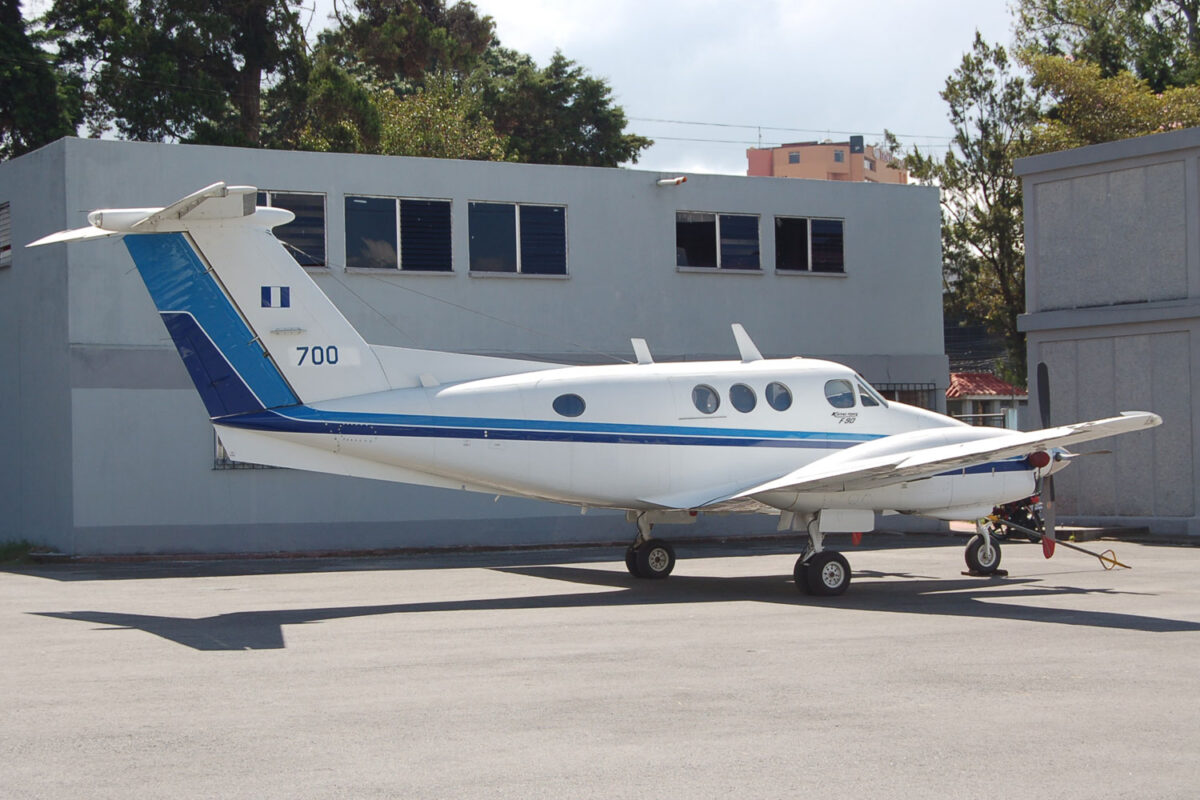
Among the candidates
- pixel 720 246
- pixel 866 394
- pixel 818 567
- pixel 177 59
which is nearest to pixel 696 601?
pixel 818 567

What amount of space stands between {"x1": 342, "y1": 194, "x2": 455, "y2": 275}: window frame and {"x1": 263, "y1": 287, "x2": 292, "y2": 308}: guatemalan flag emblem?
9.40m

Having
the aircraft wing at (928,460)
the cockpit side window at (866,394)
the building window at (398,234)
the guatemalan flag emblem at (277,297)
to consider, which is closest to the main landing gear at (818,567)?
the aircraft wing at (928,460)

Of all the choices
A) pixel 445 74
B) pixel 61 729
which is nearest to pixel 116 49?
pixel 445 74

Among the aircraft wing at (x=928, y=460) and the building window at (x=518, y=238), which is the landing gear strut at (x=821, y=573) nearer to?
the aircraft wing at (x=928, y=460)

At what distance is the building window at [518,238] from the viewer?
2525 cm

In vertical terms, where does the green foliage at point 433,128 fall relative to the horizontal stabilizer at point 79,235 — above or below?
above

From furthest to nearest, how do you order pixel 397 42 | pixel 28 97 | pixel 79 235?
pixel 397 42
pixel 28 97
pixel 79 235

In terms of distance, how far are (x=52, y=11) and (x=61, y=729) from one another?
3966 centimetres

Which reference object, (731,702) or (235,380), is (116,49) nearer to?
(235,380)

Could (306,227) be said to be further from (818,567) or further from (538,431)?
(818,567)

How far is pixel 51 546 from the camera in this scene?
22.4m

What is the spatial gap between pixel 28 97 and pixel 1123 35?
4442cm

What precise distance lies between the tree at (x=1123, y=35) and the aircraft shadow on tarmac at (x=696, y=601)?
42025mm

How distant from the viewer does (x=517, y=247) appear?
83.9 feet
